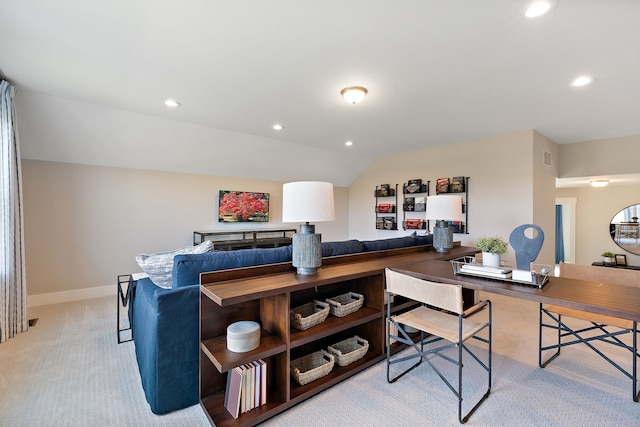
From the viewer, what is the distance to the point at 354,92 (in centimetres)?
264

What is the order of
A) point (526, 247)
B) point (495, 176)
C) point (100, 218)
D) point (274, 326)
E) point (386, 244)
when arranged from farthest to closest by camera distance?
point (495, 176), point (100, 218), point (386, 244), point (526, 247), point (274, 326)

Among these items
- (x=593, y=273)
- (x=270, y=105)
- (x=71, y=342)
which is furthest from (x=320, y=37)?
(x=71, y=342)

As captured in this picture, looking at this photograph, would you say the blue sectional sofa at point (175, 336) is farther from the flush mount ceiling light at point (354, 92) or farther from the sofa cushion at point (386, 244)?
the flush mount ceiling light at point (354, 92)

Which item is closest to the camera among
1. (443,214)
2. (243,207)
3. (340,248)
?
(340,248)

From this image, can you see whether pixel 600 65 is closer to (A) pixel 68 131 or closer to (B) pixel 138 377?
(B) pixel 138 377

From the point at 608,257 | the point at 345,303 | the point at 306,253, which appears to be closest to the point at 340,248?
the point at 345,303

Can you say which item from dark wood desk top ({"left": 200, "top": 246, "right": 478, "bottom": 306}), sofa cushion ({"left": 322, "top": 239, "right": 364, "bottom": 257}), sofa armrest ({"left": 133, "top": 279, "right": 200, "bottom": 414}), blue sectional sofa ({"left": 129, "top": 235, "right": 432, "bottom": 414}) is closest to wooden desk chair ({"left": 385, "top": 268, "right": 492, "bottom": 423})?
dark wood desk top ({"left": 200, "top": 246, "right": 478, "bottom": 306})

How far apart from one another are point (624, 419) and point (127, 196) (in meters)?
5.50

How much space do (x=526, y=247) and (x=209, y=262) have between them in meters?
2.12

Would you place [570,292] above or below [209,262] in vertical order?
below

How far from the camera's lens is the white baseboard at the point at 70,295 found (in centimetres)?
360

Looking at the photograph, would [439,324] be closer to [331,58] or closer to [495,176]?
[331,58]

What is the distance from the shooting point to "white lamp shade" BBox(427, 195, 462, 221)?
121 inches

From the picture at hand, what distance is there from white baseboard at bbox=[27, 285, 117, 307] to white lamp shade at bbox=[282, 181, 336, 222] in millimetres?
3663
